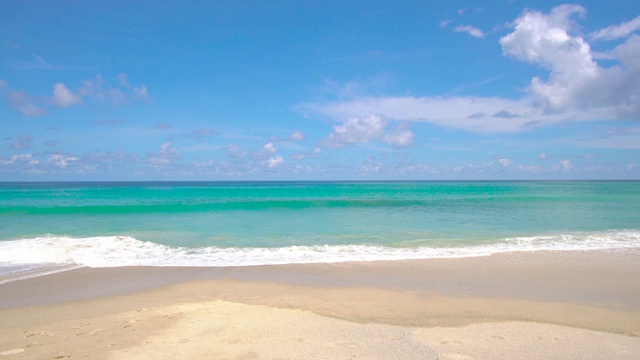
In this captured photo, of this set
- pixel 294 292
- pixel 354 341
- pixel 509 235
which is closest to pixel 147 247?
pixel 294 292

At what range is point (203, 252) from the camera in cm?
1317

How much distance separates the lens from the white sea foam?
37.8 feet

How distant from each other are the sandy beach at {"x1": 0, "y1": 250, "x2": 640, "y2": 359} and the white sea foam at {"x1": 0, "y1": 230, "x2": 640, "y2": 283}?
3.28 ft

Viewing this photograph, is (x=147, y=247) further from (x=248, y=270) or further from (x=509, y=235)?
(x=509, y=235)

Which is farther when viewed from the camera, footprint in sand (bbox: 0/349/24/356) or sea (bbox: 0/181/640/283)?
sea (bbox: 0/181/640/283)

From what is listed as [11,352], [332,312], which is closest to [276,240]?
[332,312]

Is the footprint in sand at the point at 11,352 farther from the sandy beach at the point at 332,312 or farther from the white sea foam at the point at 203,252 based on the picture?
the white sea foam at the point at 203,252

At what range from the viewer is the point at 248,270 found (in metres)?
10.5

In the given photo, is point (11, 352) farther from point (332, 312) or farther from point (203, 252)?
point (203, 252)

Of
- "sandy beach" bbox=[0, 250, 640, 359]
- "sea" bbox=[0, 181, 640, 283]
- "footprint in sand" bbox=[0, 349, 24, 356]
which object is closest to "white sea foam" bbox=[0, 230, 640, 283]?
"sea" bbox=[0, 181, 640, 283]

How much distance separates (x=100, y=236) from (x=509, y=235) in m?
18.0

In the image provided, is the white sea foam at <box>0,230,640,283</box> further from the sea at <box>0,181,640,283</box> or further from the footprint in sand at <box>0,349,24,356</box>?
the footprint in sand at <box>0,349,24,356</box>

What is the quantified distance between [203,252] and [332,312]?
7598mm

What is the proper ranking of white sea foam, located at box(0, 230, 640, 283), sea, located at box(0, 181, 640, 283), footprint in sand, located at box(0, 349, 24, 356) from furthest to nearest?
1. sea, located at box(0, 181, 640, 283)
2. white sea foam, located at box(0, 230, 640, 283)
3. footprint in sand, located at box(0, 349, 24, 356)
